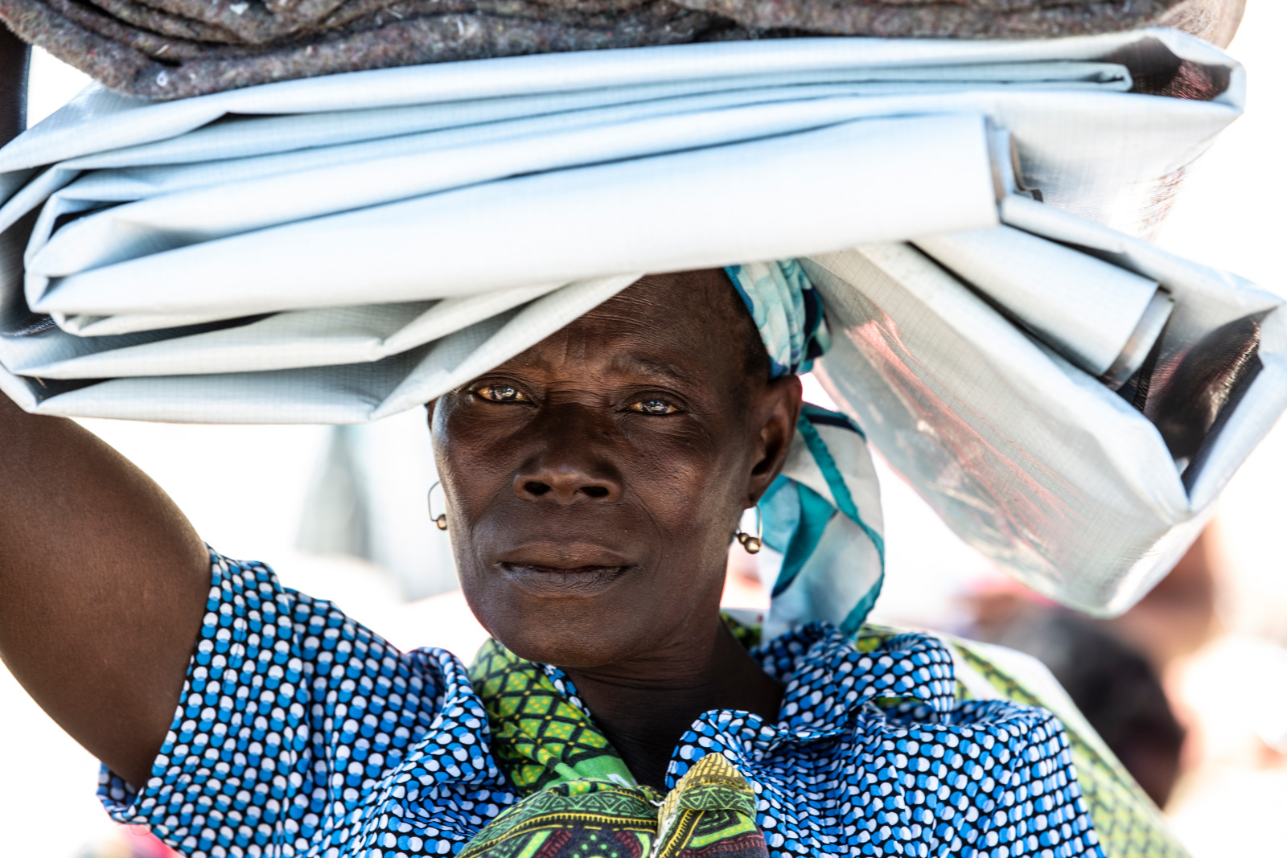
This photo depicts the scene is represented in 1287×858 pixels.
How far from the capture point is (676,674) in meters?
1.81

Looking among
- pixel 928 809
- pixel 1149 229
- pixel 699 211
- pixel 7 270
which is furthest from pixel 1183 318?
pixel 7 270

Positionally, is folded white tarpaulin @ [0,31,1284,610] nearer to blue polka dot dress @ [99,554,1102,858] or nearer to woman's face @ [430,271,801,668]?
woman's face @ [430,271,801,668]

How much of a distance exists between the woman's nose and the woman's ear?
0.33m

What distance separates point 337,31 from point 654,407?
632 mm

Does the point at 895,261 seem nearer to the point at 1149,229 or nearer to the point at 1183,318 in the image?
the point at 1183,318

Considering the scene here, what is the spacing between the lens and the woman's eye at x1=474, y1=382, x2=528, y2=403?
159cm

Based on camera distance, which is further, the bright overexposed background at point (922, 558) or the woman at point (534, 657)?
the bright overexposed background at point (922, 558)

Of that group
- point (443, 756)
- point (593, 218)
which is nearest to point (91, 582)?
point (443, 756)

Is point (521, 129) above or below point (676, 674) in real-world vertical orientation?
above

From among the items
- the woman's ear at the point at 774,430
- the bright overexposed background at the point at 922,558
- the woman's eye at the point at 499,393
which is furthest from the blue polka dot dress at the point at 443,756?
the bright overexposed background at the point at 922,558

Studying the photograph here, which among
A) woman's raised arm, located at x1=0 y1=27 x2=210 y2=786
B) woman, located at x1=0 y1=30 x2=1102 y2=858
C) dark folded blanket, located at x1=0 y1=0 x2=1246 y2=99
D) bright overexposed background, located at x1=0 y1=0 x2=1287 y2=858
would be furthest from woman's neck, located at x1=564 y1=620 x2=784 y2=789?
bright overexposed background, located at x1=0 y1=0 x2=1287 y2=858

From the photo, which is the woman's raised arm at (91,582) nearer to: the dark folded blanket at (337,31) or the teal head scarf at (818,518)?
the dark folded blanket at (337,31)

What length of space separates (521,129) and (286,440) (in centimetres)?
449

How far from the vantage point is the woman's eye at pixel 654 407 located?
156 cm
